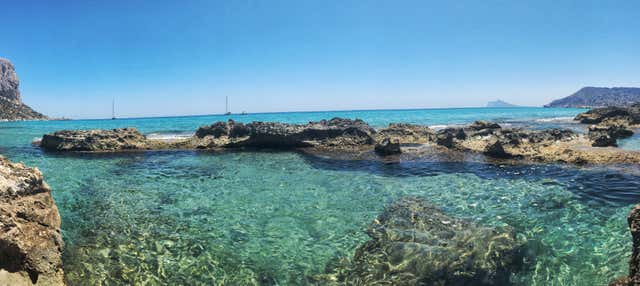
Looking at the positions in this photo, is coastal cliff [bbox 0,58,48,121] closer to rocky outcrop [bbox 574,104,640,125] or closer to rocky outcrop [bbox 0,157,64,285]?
rocky outcrop [bbox 0,157,64,285]

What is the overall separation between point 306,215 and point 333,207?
36.7 inches

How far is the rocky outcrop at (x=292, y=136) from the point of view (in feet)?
70.5

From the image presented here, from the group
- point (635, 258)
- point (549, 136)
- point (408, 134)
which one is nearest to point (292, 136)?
point (408, 134)

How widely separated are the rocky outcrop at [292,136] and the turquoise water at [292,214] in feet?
20.6

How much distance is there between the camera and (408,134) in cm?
2447

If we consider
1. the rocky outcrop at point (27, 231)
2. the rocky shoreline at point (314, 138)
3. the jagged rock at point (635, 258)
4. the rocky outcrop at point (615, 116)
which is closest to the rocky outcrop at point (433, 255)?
the jagged rock at point (635, 258)

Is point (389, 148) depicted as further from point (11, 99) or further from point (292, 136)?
point (11, 99)

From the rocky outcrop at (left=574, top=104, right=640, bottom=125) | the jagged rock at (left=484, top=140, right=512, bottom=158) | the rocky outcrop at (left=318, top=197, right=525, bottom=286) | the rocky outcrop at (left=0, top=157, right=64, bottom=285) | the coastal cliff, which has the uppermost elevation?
the coastal cliff

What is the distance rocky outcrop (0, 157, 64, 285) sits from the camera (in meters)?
5.00

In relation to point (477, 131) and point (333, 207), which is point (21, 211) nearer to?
point (333, 207)

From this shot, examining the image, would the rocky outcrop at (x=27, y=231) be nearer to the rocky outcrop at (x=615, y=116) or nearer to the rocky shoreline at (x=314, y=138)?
the rocky shoreline at (x=314, y=138)

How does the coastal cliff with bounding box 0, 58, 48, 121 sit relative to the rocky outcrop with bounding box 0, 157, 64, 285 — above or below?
above

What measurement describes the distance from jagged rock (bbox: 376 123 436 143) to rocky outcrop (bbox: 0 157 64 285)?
19.2 metres

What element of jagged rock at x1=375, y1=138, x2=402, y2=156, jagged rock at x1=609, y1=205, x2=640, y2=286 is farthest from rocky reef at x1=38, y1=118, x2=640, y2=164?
jagged rock at x1=609, y1=205, x2=640, y2=286
